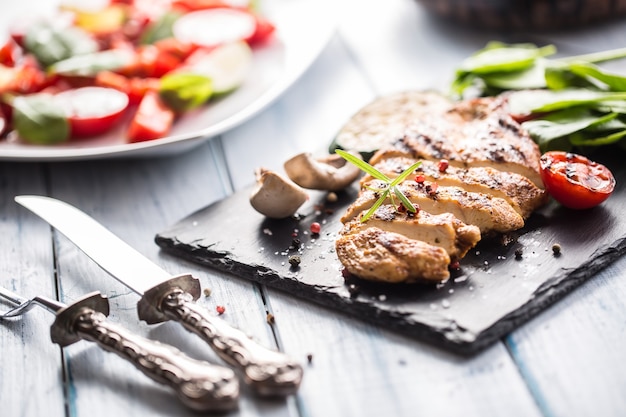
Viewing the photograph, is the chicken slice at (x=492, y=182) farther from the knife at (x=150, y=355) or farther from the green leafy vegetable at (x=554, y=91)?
the knife at (x=150, y=355)

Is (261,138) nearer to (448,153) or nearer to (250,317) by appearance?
(448,153)

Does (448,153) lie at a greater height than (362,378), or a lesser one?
greater

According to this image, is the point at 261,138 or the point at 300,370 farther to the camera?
the point at 261,138

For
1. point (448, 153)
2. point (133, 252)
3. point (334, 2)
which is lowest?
point (133, 252)

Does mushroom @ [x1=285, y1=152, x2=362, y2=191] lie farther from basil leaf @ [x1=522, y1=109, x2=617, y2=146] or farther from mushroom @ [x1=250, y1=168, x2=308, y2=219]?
basil leaf @ [x1=522, y1=109, x2=617, y2=146]

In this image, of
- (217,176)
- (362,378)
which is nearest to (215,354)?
(362,378)

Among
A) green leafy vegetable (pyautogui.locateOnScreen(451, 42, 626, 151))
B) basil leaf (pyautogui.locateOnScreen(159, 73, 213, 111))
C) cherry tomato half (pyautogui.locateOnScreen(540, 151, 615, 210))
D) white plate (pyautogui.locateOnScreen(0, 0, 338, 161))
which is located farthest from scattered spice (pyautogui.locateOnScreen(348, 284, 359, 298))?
basil leaf (pyautogui.locateOnScreen(159, 73, 213, 111))

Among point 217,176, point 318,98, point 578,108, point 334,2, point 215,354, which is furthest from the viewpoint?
point 334,2
